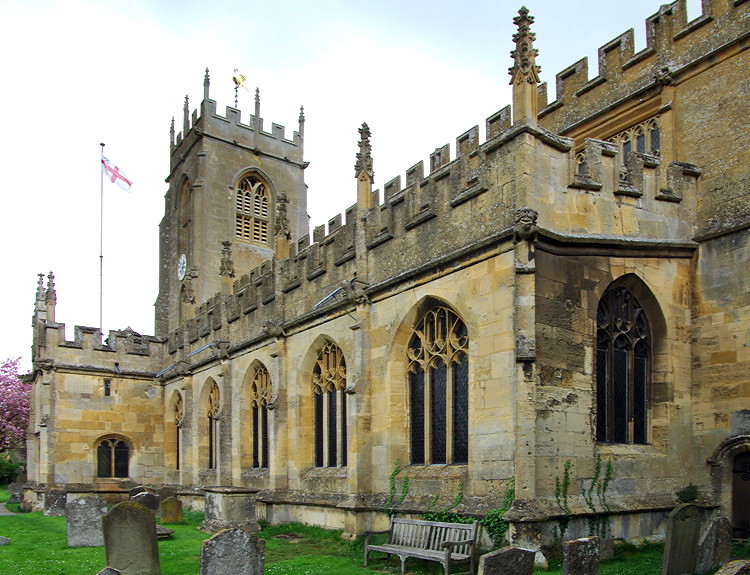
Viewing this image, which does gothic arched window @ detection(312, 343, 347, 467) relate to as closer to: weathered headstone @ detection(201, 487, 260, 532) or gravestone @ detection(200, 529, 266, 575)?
weathered headstone @ detection(201, 487, 260, 532)

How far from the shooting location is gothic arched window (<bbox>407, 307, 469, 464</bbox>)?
1290 cm

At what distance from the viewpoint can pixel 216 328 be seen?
23.3 metres

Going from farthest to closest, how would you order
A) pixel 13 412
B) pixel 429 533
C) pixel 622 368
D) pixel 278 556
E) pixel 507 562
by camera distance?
pixel 13 412, pixel 278 556, pixel 622 368, pixel 429 533, pixel 507 562

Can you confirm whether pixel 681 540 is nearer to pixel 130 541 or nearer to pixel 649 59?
pixel 130 541

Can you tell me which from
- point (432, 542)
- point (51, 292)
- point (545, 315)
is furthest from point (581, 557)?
point (51, 292)

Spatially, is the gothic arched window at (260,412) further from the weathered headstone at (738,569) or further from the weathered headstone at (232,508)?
the weathered headstone at (738,569)

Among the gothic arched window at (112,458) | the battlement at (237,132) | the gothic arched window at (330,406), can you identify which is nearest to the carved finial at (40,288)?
the gothic arched window at (112,458)

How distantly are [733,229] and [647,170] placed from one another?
1.68m

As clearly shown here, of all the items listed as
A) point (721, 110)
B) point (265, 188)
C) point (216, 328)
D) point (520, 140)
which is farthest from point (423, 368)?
point (265, 188)

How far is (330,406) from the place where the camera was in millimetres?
17375

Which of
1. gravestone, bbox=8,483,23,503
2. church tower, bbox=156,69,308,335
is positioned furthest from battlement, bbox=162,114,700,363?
church tower, bbox=156,69,308,335

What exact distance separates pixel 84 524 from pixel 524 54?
1149cm

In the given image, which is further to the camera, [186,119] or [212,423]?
[186,119]

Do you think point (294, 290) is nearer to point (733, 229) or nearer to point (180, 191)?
point (733, 229)
